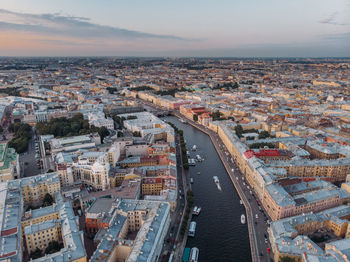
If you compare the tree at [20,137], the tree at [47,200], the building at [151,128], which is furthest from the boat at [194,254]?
the tree at [20,137]

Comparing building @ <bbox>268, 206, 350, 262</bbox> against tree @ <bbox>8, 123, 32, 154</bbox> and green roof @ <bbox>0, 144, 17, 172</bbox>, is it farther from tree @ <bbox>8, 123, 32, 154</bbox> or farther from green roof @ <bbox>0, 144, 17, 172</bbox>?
tree @ <bbox>8, 123, 32, 154</bbox>

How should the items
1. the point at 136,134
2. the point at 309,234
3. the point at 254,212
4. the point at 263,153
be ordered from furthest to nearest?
1. the point at 136,134
2. the point at 263,153
3. the point at 254,212
4. the point at 309,234

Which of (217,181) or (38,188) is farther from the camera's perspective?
(217,181)

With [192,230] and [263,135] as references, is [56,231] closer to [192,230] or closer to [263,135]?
[192,230]

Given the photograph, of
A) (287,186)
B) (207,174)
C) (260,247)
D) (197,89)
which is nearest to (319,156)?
(287,186)

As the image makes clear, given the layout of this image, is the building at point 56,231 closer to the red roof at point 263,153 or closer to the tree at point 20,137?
the red roof at point 263,153

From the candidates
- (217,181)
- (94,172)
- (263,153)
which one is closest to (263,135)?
(263,153)

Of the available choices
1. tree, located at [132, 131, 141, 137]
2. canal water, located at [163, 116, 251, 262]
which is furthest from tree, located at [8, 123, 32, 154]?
canal water, located at [163, 116, 251, 262]

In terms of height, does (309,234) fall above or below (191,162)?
below
